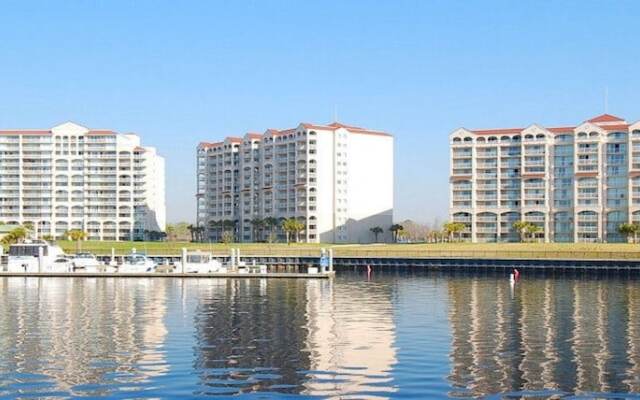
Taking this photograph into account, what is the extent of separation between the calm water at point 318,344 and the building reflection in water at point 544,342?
0.30ft

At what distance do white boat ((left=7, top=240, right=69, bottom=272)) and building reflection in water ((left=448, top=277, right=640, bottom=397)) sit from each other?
58639mm

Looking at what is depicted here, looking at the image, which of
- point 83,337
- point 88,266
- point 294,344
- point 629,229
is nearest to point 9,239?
point 88,266

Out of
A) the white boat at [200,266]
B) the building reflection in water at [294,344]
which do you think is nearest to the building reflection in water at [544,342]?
the building reflection in water at [294,344]

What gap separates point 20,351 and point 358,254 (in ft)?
374

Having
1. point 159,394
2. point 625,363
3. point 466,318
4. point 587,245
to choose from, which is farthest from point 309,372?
point 587,245

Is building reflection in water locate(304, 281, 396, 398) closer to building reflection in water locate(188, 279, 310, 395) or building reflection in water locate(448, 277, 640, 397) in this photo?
building reflection in water locate(188, 279, 310, 395)

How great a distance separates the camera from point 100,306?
71.9 m

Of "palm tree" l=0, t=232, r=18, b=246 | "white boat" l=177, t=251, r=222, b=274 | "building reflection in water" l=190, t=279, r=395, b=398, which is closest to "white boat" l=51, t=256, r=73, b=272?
"white boat" l=177, t=251, r=222, b=274

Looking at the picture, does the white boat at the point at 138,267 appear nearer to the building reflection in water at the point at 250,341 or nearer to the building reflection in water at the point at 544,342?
the building reflection in water at the point at 250,341

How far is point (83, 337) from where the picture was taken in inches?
2020

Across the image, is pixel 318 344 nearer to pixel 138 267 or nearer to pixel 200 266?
pixel 200 266

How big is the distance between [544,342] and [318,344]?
1249 centimetres

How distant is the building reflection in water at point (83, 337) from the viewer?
39.2 metres

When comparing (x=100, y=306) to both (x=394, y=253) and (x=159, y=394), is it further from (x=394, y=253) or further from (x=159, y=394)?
(x=394, y=253)
